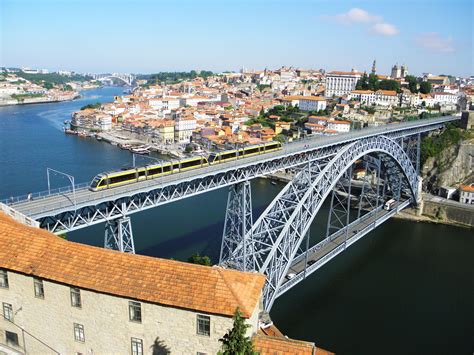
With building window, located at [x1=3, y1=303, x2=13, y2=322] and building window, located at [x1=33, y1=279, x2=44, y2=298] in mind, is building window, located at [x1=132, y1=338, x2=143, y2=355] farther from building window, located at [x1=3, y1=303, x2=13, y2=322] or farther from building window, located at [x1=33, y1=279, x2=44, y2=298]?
building window, located at [x1=3, y1=303, x2=13, y2=322]

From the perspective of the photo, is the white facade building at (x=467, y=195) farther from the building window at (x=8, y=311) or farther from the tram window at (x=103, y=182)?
the building window at (x=8, y=311)

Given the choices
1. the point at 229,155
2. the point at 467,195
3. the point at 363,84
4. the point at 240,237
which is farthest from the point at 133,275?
the point at 363,84

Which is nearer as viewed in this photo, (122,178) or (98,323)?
(98,323)

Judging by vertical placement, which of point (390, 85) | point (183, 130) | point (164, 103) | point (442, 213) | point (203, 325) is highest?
point (390, 85)

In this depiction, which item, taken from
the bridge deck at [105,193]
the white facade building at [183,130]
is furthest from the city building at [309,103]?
the bridge deck at [105,193]

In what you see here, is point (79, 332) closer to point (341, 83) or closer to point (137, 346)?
point (137, 346)

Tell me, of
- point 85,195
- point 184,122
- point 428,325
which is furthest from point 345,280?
point 184,122

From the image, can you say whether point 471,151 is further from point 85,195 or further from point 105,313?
point 105,313
